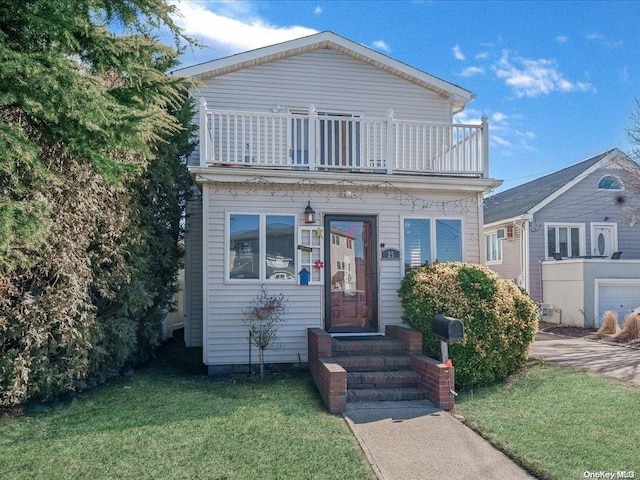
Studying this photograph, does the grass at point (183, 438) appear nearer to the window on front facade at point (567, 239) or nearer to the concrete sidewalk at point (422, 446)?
the concrete sidewalk at point (422, 446)

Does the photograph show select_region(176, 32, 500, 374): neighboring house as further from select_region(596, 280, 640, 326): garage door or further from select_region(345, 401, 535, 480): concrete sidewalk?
select_region(596, 280, 640, 326): garage door

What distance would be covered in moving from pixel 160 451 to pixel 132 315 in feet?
10.4

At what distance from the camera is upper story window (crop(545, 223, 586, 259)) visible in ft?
50.5

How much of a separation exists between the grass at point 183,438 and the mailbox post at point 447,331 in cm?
186

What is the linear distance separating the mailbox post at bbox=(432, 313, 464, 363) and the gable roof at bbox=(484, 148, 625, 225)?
10.6 m

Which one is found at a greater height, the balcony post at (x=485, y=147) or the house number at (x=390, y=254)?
the balcony post at (x=485, y=147)

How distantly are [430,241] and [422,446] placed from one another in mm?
4336

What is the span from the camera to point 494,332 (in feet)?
21.3

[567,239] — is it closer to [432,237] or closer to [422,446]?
[432,237]

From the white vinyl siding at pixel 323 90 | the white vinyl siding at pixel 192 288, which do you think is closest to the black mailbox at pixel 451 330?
the white vinyl siding at pixel 192 288

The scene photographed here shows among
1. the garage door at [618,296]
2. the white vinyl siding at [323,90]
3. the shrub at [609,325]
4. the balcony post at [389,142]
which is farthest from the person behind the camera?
the garage door at [618,296]

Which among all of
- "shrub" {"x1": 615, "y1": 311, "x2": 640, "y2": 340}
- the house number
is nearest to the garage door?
"shrub" {"x1": 615, "y1": 311, "x2": 640, "y2": 340}

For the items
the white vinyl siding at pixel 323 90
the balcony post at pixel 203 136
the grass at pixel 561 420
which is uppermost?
the white vinyl siding at pixel 323 90

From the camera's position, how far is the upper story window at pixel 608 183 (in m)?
15.8
